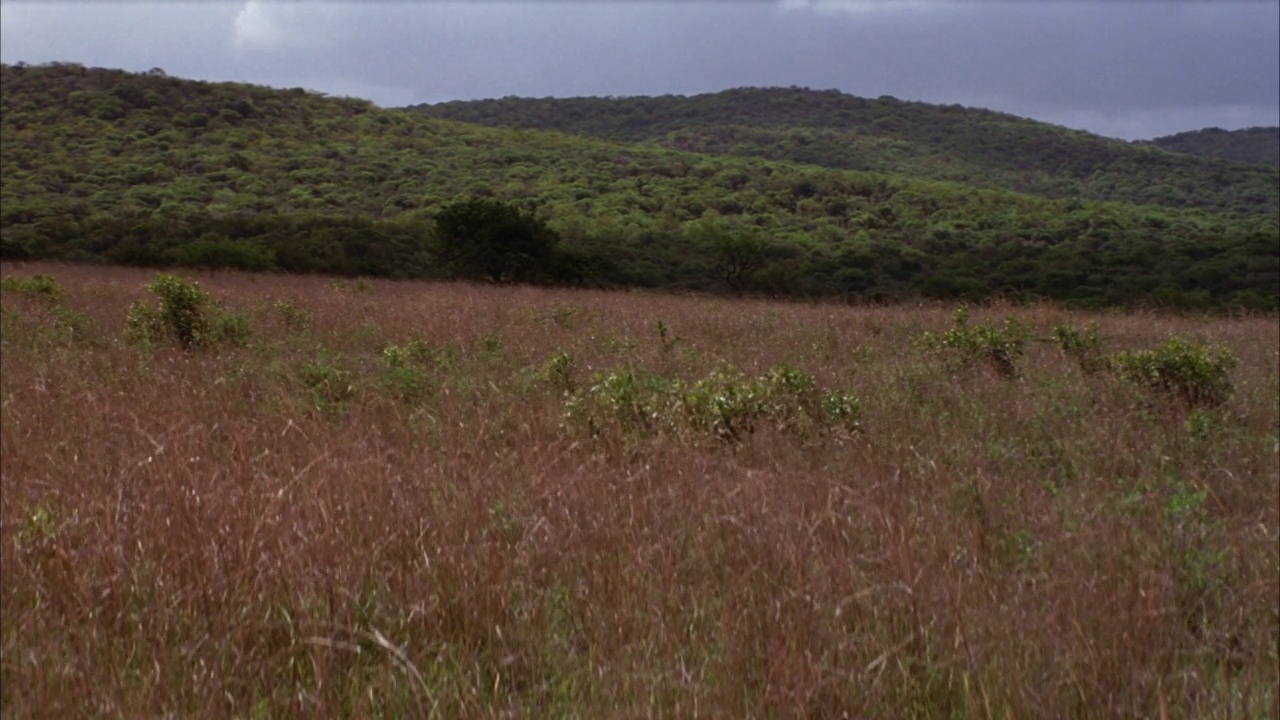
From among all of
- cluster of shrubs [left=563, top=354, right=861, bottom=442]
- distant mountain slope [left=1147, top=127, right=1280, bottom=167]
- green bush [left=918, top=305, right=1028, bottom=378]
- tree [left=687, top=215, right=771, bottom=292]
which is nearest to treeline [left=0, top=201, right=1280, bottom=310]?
tree [left=687, top=215, right=771, bottom=292]

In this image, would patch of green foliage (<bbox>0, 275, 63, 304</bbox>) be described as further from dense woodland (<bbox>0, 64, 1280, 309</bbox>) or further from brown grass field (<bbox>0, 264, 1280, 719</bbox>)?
dense woodland (<bbox>0, 64, 1280, 309</bbox>)

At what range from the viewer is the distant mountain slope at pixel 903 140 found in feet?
236

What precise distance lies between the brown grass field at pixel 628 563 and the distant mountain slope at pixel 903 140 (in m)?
66.4

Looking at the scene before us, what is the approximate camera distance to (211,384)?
607cm

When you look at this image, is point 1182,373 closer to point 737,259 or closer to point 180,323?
point 180,323

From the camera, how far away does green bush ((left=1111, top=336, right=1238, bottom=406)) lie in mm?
5949

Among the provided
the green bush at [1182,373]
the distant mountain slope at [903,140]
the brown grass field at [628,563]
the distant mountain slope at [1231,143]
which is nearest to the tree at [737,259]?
the green bush at [1182,373]

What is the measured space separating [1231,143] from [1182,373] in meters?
111

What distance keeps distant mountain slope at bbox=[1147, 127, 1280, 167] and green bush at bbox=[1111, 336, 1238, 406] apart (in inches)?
3790

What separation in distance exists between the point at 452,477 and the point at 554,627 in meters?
1.25

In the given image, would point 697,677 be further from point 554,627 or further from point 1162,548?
point 1162,548

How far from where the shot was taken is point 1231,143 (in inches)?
3971

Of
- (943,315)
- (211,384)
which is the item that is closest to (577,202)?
(943,315)

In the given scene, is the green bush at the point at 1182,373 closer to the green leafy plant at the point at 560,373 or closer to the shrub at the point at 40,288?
the green leafy plant at the point at 560,373
